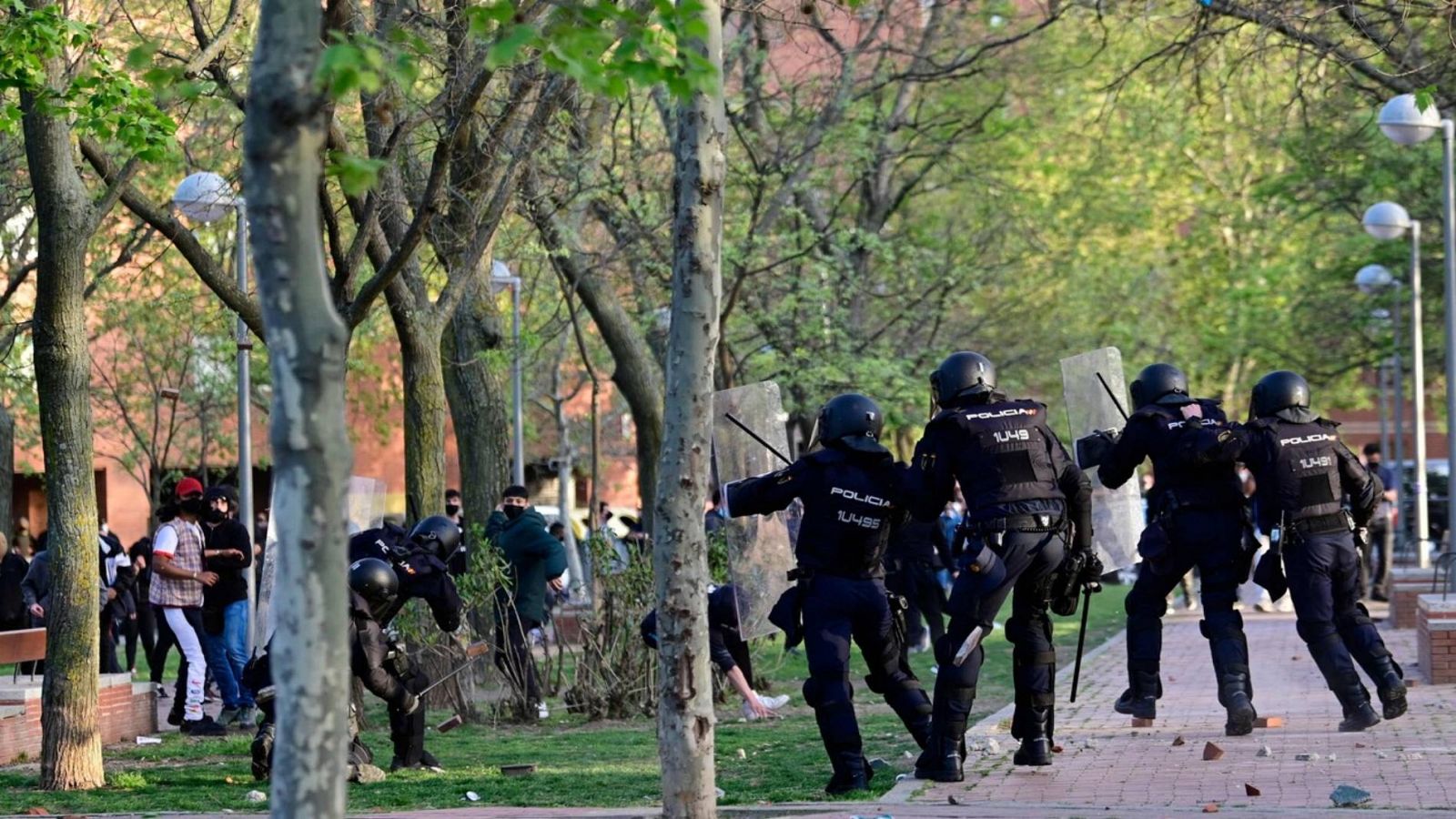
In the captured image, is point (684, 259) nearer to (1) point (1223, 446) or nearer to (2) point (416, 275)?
(1) point (1223, 446)

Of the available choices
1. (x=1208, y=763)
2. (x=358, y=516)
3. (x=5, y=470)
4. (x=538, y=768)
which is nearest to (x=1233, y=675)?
(x=1208, y=763)

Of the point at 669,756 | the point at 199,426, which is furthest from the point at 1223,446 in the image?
the point at 199,426

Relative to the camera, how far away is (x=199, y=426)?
38938 mm

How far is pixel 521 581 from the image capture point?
14.7 metres

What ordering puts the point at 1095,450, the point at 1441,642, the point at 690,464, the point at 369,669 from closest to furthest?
1. the point at 690,464
2. the point at 369,669
3. the point at 1095,450
4. the point at 1441,642

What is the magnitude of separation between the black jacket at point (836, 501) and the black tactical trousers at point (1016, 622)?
491mm

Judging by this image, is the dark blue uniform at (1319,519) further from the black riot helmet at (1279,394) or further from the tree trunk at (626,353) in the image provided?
the tree trunk at (626,353)

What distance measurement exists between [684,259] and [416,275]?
7.77 metres

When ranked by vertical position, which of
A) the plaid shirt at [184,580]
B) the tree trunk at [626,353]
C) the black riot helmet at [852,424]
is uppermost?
the tree trunk at [626,353]

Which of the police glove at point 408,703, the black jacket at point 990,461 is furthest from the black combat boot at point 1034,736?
the police glove at point 408,703

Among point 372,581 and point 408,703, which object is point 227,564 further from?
point 372,581

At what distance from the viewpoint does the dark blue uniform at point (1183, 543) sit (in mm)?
10867

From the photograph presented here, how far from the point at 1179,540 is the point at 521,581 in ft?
17.5

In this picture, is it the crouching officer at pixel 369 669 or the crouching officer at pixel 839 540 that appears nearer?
the crouching officer at pixel 839 540
